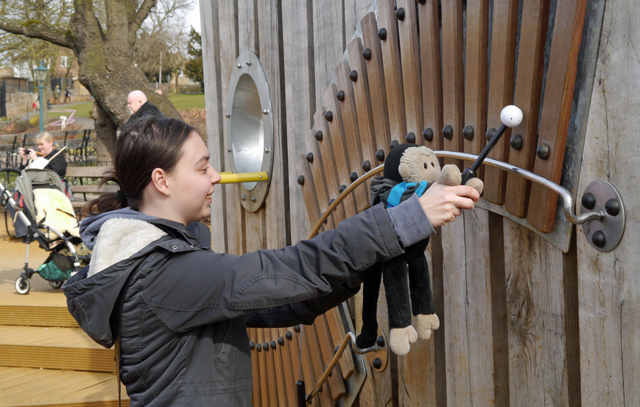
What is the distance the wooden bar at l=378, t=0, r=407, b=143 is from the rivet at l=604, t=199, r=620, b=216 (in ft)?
2.41

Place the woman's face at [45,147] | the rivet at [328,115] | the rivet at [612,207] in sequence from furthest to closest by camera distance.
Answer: the woman's face at [45,147]
the rivet at [328,115]
the rivet at [612,207]

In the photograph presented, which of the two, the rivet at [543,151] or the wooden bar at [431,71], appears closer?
the rivet at [543,151]

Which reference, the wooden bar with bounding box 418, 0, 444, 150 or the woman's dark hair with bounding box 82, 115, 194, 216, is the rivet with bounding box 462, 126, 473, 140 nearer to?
the wooden bar with bounding box 418, 0, 444, 150

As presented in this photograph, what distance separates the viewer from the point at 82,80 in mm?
12188

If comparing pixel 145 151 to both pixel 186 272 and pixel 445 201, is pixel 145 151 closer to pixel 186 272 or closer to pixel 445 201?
pixel 186 272

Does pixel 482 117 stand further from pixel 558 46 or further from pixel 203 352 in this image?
pixel 203 352

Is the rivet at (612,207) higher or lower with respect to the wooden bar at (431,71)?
lower

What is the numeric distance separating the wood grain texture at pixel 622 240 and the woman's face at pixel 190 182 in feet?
3.26

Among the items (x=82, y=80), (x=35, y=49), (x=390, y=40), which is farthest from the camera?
(x=35, y=49)

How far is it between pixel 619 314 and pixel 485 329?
45cm

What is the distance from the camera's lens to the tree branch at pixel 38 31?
12328mm

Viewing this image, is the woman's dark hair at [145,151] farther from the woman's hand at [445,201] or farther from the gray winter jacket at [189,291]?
the woman's hand at [445,201]

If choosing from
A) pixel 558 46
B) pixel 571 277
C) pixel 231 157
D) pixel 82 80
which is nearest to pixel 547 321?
pixel 571 277

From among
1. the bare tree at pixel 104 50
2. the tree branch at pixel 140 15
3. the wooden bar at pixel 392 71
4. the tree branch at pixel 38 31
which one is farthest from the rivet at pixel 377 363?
the tree branch at pixel 140 15
